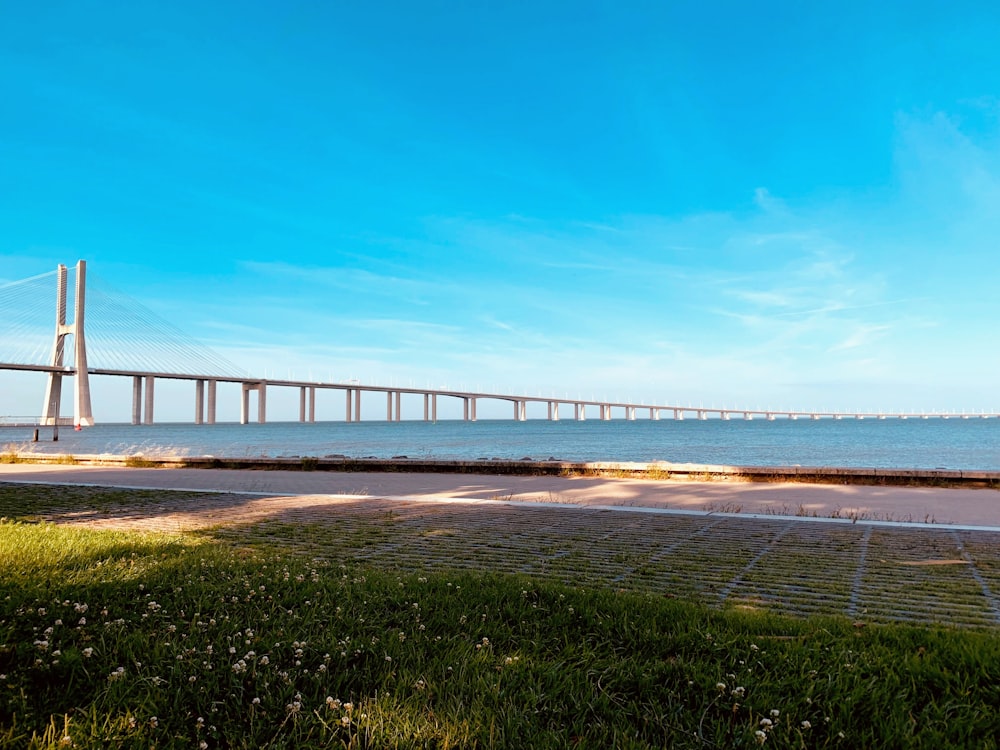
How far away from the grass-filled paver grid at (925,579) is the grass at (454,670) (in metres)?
0.57

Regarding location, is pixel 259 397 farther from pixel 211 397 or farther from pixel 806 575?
pixel 806 575

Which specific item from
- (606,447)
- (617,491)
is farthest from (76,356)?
(617,491)

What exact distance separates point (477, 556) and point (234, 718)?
3.21 metres

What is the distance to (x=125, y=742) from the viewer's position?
2.27 m

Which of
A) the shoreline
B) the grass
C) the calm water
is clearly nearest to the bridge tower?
the calm water

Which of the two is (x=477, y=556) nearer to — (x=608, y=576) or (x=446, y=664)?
(x=608, y=576)

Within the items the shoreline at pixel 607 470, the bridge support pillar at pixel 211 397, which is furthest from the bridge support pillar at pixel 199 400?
the shoreline at pixel 607 470

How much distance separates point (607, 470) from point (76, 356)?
6000cm

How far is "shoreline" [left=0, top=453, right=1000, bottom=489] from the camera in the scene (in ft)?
36.6

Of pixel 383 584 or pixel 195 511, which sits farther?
pixel 195 511

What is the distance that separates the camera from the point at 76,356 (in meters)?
60.0

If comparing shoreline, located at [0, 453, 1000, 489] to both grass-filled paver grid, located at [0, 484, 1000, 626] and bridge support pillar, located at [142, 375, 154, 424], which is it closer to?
grass-filled paver grid, located at [0, 484, 1000, 626]

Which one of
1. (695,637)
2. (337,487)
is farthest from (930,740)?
(337,487)

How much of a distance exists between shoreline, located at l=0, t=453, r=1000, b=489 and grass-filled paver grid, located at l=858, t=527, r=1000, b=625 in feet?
16.1
